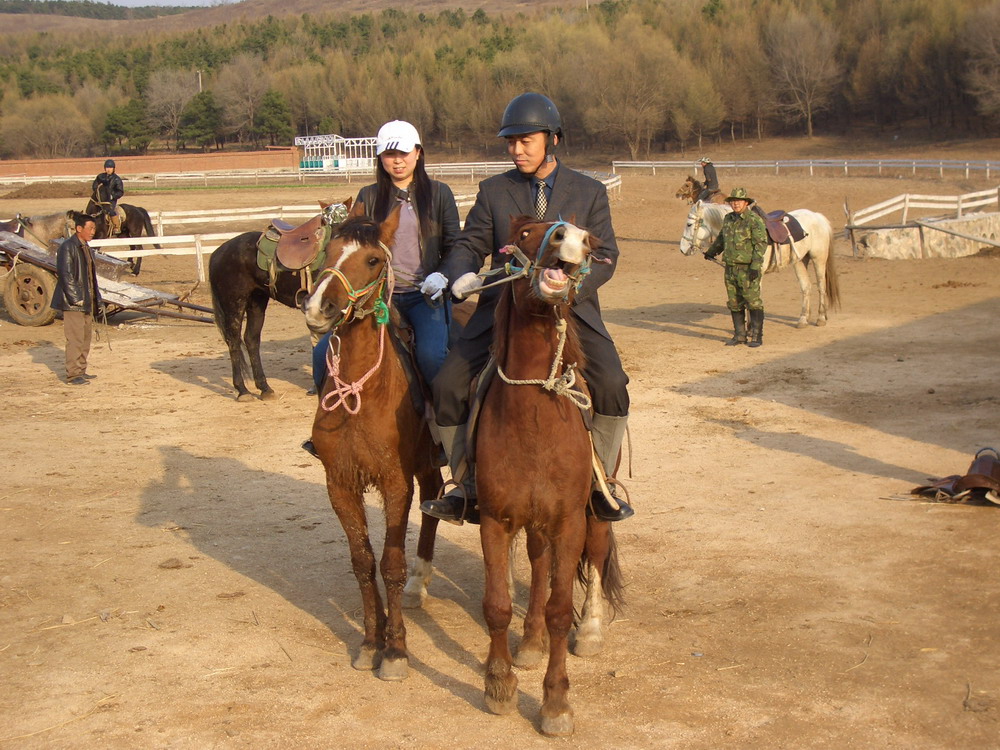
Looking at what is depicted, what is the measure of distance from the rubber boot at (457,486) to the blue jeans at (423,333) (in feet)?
1.85

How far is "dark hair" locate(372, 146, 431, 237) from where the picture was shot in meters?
5.70

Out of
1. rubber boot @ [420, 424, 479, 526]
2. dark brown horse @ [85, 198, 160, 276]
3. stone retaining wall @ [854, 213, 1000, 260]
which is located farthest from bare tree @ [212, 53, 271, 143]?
rubber boot @ [420, 424, 479, 526]

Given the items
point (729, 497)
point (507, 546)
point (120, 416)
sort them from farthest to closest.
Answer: point (120, 416)
point (729, 497)
point (507, 546)

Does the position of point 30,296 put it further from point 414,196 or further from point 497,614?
point 497,614

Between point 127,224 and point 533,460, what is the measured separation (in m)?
19.7

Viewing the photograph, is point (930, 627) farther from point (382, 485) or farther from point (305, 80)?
point (305, 80)

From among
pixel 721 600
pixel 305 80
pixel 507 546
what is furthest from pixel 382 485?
pixel 305 80

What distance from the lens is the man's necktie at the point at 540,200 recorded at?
5020 millimetres

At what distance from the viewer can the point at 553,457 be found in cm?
444

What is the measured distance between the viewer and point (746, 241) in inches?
551

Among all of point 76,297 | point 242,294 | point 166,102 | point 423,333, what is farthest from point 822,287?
point 166,102

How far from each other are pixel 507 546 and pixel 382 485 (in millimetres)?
859

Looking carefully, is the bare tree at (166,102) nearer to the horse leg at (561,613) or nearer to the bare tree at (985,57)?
the bare tree at (985,57)

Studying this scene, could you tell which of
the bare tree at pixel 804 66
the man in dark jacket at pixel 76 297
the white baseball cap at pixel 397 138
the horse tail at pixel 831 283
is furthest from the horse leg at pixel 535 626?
the bare tree at pixel 804 66
